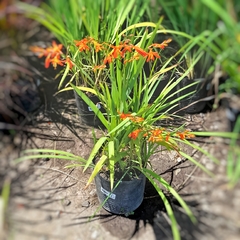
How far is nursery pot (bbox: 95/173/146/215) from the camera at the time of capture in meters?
1.40

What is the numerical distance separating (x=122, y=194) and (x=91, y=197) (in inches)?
9.5

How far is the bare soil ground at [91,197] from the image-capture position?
1.41 meters

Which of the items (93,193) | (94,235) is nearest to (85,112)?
(93,193)

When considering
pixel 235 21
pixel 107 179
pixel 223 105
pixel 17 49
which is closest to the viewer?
pixel 235 21

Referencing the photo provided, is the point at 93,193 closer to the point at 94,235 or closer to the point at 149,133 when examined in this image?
the point at 94,235

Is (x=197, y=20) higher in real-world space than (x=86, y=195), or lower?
higher

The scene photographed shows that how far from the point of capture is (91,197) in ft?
5.24

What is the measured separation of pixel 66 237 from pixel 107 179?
32 cm

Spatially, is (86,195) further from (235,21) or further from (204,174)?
(235,21)

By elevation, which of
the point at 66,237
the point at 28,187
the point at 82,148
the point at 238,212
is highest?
the point at 82,148

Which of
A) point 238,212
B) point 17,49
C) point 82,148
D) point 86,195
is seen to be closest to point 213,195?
point 238,212

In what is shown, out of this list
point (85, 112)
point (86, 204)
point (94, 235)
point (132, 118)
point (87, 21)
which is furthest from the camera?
point (85, 112)

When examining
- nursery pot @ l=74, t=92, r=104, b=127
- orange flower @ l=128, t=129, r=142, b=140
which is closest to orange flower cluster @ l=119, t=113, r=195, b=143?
orange flower @ l=128, t=129, r=142, b=140

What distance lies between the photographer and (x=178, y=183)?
161cm
